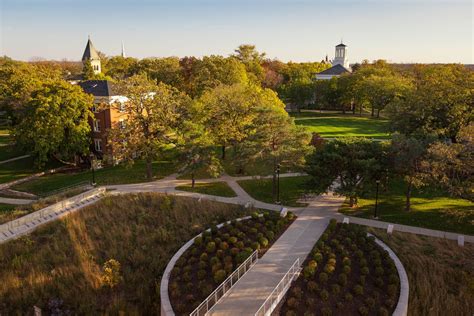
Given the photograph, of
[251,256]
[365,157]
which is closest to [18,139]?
[251,256]

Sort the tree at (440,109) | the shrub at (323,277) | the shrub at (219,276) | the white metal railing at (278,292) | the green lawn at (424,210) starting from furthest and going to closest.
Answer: the tree at (440,109)
the green lawn at (424,210)
the shrub at (219,276)
the shrub at (323,277)
the white metal railing at (278,292)

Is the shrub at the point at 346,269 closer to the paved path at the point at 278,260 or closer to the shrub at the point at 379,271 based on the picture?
the shrub at the point at 379,271

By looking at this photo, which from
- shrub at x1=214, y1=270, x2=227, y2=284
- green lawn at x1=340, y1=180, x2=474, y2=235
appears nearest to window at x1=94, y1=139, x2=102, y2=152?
green lawn at x1=340, y1=180, x2=474, y2=235

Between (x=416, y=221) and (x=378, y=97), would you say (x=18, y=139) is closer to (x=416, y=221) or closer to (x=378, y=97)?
(x=416, y=221)

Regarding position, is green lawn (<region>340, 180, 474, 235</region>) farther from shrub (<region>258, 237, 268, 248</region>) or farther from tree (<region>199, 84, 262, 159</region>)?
tree (<region>199, 84, 262, 159</region>)

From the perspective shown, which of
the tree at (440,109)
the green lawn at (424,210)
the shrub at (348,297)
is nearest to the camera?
the shrub at (348,297)

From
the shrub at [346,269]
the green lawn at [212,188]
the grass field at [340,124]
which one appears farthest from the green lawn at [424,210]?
the grass field at [340,124]
